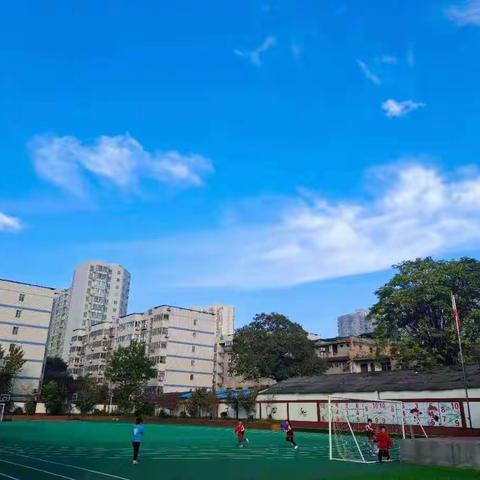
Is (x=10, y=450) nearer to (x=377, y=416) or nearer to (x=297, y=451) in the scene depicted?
(x=297, y=451)

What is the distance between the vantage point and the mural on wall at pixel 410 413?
36.9 metres

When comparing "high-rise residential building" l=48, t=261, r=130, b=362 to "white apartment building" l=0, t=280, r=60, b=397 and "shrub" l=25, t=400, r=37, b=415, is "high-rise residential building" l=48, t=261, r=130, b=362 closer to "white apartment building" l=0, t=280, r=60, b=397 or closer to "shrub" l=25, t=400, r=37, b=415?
"white apartment building" l=0, t=280, r=60, b=397

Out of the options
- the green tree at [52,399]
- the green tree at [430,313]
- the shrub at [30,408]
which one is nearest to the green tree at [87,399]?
the green tree at [52,399]

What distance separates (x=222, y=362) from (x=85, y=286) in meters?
58.8

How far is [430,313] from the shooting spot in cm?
4756

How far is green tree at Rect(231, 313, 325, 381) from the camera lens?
64562mm

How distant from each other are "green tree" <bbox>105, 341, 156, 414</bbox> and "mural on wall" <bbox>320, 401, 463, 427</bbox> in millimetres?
29937

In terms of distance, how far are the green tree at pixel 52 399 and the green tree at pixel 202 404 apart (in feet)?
57.0

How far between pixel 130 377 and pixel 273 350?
1879cm

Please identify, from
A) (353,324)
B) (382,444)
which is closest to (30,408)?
(382,444)

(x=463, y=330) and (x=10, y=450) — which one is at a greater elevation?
(x=463, y=330)

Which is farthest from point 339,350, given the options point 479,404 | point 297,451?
point 297,451

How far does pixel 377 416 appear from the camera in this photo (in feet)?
136

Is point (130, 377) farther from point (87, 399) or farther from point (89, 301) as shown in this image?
point (89, 301)
